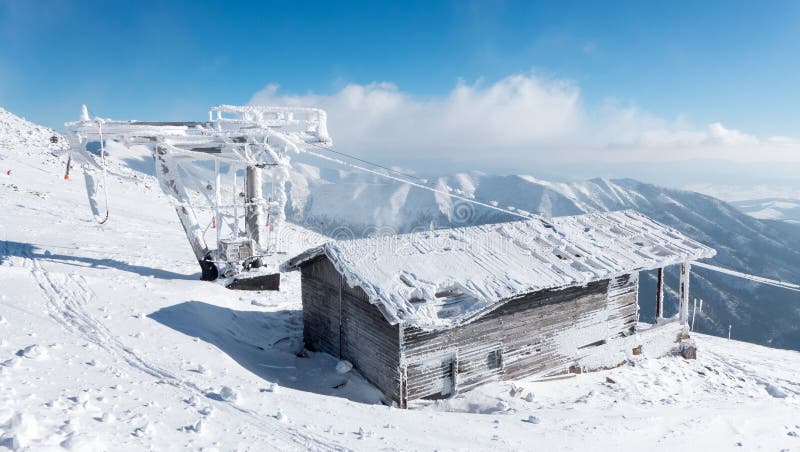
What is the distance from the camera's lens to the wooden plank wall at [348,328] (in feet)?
37.2

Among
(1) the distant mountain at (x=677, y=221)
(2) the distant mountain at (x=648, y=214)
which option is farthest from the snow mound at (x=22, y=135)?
(1) the distant mountain at (x=677, y=221)

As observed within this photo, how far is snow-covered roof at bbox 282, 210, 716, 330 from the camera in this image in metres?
11.4

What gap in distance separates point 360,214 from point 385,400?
13963 centimetres

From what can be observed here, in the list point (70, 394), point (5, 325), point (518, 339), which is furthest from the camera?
point (518, 339)

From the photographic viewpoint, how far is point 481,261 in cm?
1338

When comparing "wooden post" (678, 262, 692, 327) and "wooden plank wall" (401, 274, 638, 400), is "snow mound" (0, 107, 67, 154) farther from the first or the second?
"wooden post" (678, 262, 692, 327)

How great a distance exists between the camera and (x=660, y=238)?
16.9 metres

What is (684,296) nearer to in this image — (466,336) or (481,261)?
(481,261)

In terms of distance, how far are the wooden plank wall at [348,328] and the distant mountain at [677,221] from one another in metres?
58.8

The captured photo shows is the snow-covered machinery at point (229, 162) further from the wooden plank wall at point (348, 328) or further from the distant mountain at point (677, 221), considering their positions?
the distant mountain at point (677, 221)

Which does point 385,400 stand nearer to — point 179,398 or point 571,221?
point 179,398

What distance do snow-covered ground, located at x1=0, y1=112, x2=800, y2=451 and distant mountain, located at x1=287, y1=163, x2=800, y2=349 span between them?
57.0m

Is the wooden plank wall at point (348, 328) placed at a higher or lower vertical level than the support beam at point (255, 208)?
lower

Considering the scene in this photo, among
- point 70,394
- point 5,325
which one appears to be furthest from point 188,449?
point 5,325
